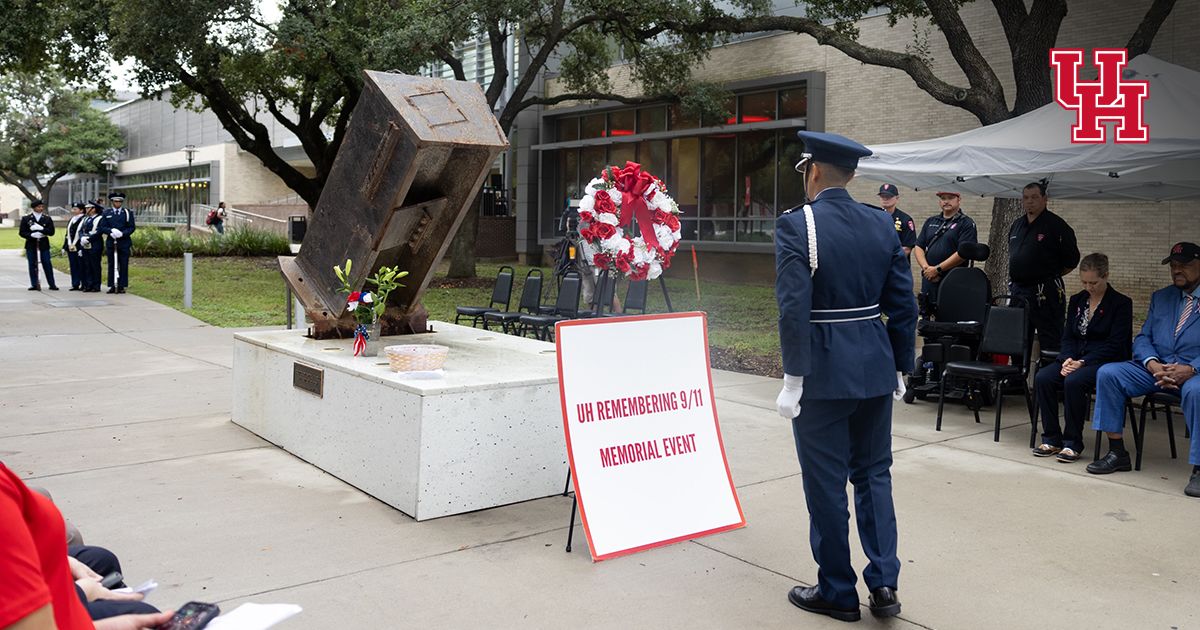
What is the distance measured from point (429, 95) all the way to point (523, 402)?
2393 millimetres

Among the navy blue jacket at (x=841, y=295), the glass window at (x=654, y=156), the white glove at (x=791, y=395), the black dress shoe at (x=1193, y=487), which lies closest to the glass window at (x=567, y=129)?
the glass window at (x=654, y=156)

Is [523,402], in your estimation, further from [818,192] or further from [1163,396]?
[1163,396]

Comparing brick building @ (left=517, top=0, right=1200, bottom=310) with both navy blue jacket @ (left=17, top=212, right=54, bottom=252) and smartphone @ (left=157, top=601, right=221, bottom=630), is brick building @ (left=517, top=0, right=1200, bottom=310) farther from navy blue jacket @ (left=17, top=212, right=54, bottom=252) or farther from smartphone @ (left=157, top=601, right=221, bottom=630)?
smartphone @ (left=157, top=601, right=221, bottom=630)

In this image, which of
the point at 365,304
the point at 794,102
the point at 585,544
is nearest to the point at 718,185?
the point at 794,102

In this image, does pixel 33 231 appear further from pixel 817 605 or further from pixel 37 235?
pixel 817 605

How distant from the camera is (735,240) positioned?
2459 cm

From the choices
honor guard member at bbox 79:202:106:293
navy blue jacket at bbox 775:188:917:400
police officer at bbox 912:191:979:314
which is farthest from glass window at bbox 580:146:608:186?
navy blue jacket at bbox 775:188:917:400

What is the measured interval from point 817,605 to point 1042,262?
18.8ft

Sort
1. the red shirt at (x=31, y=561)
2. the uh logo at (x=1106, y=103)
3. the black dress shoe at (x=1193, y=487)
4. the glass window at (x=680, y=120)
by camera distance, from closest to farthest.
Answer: the red shirt at (x=31, y=561) → the black dress shoe at (x=1193, y=487) → the uh logo at (x=1106, y=103) → the glass window at (x=680, y=120)

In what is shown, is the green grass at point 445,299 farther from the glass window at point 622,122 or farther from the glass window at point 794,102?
the glass window at point 622,122

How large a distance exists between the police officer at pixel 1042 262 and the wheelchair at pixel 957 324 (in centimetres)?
37

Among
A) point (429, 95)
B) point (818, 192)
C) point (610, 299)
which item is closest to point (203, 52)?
point (610, 299)

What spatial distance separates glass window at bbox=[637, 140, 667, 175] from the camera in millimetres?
26641

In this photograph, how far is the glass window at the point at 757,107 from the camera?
77.9 ft
